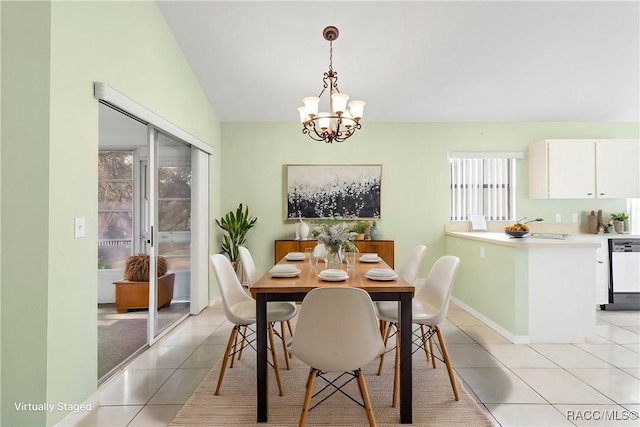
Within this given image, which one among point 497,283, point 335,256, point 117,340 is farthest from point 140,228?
point 497,283

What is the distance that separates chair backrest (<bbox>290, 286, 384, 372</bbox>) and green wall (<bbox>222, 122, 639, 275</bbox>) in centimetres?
355

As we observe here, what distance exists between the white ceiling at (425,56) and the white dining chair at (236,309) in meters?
2.37

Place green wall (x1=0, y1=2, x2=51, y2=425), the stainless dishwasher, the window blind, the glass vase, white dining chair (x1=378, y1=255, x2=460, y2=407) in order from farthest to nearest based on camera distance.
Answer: the window blind < the stainless dishwasher < the glass vase < white dining chair (x1=378, y1=255, x2=460, y2=407) < green wall (x1=0, y1=2, x2=51, y2=425)

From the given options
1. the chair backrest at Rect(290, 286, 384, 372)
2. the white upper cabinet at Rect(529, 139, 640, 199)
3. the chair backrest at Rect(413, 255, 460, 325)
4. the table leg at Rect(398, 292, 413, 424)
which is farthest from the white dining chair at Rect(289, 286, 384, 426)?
the white upper cabinet at Rect(529, 139, 640, 199)

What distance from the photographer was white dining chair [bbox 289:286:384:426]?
1.78 metres

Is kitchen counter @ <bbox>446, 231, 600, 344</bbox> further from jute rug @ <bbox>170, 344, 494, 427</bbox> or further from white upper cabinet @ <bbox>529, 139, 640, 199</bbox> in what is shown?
white upper cabinet @ <bbox>529, 139, 640, 199</bbox>

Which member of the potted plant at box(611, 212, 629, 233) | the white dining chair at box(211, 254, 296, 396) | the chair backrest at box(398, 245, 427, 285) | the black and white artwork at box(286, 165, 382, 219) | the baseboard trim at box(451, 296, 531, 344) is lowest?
the baseboard trim at box(451, 296, 531, 344)

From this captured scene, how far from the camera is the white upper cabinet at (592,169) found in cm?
488

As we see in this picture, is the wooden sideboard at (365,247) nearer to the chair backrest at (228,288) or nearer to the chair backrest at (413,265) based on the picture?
the chair backrest at (413,265)

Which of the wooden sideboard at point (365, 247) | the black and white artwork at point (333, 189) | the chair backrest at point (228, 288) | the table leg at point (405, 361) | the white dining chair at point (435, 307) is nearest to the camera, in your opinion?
the table leg at point (405, 361)

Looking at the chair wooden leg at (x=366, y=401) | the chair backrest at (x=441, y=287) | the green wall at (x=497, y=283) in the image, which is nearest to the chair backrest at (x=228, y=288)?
the chair wooden leg at (x=366, y=401)

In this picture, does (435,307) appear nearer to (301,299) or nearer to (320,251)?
(320,251)

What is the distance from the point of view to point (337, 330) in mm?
1812

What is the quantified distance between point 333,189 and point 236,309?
292 centimetres
